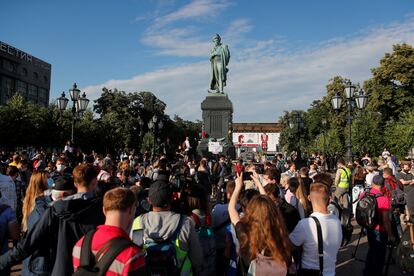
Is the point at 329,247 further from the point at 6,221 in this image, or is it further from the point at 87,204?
the point at 6,221

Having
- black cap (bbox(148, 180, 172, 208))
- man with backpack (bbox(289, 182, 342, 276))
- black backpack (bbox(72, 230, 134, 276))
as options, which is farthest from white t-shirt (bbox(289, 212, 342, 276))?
black backpack (bbox(72, 230, 134, 276))

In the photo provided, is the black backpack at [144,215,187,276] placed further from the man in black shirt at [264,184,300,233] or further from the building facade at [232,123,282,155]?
the building facade at [232,123,282,155]

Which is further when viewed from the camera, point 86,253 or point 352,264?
point 352,264

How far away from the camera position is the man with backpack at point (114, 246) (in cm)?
269

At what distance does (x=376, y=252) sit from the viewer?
6.57 m

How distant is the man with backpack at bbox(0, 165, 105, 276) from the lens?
3496 millimetres

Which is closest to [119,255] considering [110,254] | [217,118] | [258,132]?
[110,254]

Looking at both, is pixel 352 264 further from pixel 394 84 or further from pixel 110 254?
pixel 394 84

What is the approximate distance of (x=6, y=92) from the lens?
7156 centimetres

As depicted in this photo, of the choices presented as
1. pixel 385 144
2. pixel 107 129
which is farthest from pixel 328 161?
pixel 107 129

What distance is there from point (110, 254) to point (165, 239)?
3.53 feet

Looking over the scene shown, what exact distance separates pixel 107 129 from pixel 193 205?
52.1 m

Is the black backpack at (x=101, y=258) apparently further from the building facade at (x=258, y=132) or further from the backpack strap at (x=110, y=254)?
the building facade at (x=258, y=132)

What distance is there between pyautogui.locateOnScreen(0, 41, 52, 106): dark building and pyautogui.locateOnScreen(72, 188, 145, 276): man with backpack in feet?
231
